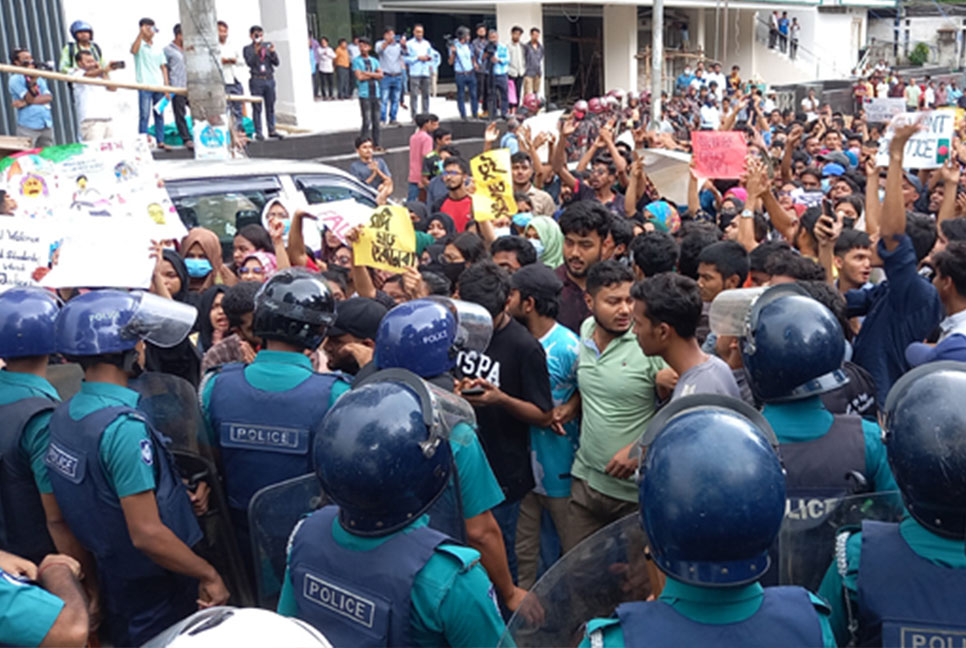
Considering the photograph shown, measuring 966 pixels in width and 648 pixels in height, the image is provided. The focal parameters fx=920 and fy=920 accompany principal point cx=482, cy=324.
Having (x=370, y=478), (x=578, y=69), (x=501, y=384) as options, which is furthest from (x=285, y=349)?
(x=578, y=69)

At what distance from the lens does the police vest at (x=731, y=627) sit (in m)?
1.65

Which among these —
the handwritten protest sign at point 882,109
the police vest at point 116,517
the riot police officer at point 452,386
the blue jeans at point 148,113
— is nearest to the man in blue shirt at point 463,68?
the blue jeans at point 148,113

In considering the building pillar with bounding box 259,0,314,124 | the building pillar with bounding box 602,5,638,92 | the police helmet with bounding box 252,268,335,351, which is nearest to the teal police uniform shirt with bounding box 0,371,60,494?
the police helmet with bounding box 252,268,335,351

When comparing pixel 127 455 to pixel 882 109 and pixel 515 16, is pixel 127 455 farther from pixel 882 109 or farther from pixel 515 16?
pixel 515 16

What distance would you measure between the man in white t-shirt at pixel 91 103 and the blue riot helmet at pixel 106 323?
850 cm

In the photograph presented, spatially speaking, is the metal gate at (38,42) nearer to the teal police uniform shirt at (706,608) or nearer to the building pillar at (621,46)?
the teal police uniform shirt at (706,608)

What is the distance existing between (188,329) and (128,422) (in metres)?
0.55

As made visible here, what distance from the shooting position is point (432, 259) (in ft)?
20.7

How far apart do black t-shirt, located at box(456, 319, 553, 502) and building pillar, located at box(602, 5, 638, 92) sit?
2753 cm

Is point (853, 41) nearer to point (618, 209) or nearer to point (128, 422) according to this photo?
point (618, 209)

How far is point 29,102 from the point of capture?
1060 centimetres

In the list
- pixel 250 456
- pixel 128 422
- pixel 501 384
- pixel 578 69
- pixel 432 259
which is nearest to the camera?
pixel 128 422

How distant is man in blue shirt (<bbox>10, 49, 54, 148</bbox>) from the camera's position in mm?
10602

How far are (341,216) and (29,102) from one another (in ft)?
24.2
